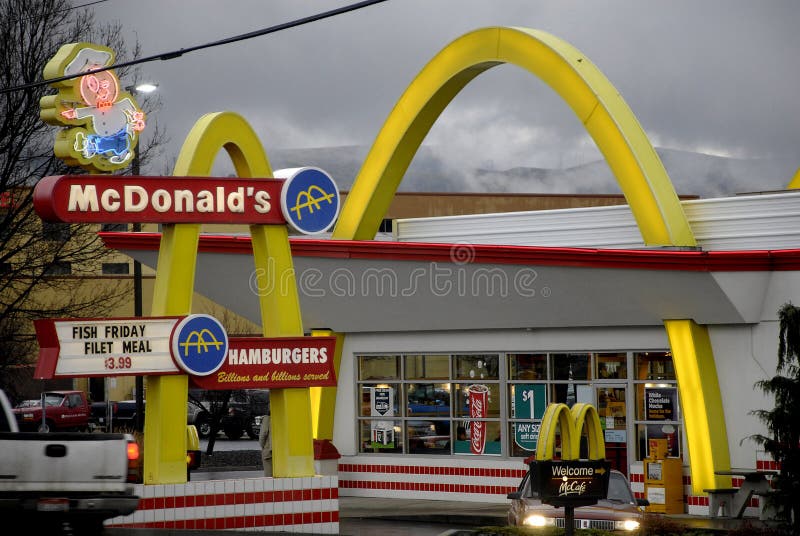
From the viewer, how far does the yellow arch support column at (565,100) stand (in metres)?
22.5

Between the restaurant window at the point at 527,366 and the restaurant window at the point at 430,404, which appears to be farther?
the restaurant window at the point at 430,404

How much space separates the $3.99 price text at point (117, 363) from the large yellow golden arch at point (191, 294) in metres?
0.45

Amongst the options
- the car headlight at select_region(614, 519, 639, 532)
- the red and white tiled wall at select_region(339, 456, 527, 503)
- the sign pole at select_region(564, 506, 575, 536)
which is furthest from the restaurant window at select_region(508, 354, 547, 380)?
the sign pole at select_region(564, 506, 575, 536)

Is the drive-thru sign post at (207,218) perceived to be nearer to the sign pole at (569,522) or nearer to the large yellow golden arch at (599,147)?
the sign pole at (569,522)

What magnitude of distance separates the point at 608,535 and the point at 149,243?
1129 cm

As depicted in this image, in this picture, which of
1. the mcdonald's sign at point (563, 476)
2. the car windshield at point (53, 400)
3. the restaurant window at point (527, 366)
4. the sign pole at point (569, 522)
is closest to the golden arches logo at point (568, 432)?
A: the mcdonald's sign at point (563, 476)

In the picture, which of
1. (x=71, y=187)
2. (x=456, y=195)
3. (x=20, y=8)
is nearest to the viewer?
(x=71, y=187)

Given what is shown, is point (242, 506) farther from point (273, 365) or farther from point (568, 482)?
point (568, 482)

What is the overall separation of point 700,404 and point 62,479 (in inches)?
496

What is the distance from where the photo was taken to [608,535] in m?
16.0

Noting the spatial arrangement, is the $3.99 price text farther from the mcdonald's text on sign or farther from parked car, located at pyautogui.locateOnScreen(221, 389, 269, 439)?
parked car, located at pyautogui.locateOnScreen(221, 389, 269, 439)

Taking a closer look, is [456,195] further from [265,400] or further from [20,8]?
[20,8]

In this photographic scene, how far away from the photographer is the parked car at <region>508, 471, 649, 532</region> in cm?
1678

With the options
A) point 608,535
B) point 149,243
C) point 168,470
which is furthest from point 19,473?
point 149,243
